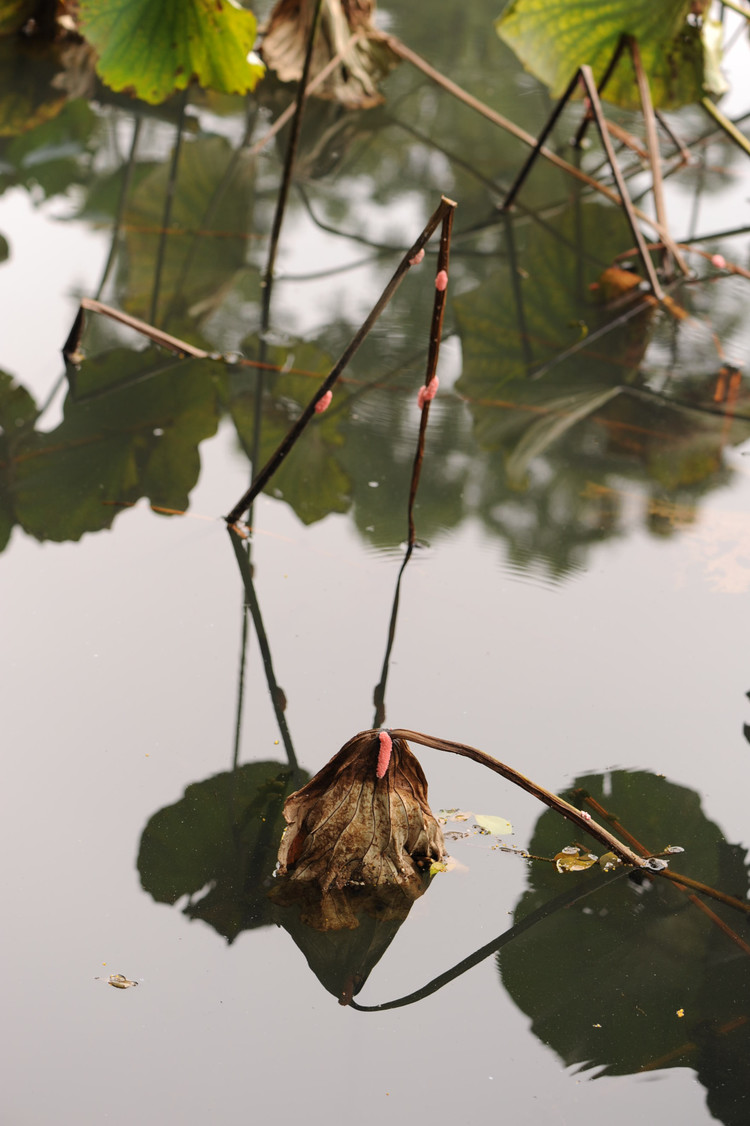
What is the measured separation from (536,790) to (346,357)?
23.7 inches

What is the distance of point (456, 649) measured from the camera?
1357 mm

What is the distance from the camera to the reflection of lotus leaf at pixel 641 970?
0.90 metres

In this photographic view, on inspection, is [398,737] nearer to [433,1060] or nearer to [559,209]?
[433,1060]

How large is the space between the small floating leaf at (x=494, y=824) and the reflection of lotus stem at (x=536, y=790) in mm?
106

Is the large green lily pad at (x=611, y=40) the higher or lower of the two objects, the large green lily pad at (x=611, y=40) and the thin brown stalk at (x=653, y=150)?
the higher

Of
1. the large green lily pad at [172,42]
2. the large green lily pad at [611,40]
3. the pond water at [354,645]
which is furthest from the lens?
the large green lily pad at [611,40]

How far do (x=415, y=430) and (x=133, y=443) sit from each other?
52cm

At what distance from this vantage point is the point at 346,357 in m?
1.25

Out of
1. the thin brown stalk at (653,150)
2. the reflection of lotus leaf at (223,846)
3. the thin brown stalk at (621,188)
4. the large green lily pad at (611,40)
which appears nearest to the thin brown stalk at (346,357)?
the reflection of lotus leaf at (223,846)

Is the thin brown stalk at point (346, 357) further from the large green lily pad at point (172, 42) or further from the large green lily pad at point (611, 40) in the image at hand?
the large green lily pad at point (611, 40)

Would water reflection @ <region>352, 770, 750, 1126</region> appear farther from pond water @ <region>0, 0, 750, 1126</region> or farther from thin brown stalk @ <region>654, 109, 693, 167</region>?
thin brown stalk @ <region>654, 109, 693, 167</region>

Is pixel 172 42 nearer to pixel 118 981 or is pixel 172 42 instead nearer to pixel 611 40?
pixel 611 40

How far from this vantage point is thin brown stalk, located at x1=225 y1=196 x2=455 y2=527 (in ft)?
3.63

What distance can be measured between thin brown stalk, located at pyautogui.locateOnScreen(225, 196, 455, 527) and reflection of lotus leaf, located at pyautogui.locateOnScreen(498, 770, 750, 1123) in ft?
2.00
